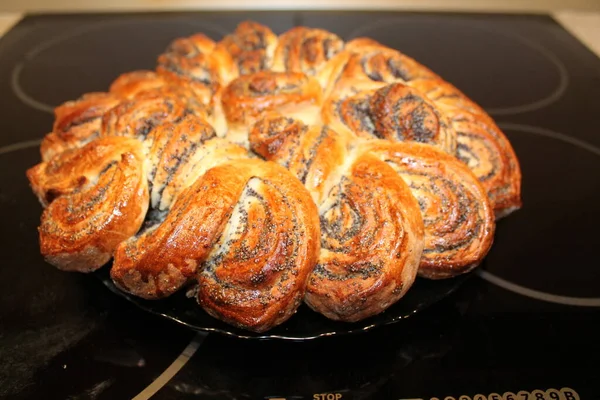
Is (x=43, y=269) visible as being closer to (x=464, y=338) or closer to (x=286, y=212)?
(x=286, y=212)

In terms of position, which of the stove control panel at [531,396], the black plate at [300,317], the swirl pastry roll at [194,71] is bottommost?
the stove control panel at [531,396]

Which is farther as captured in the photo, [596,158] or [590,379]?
[596,158]

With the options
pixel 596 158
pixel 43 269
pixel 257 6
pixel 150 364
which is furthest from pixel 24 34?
pixel 596 158

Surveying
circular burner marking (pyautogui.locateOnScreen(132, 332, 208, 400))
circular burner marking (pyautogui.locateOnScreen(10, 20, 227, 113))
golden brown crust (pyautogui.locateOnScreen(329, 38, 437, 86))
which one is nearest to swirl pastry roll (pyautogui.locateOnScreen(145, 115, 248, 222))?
circular burner marking (pyautogui.locateOnScreen(132, 332, 208, 400))

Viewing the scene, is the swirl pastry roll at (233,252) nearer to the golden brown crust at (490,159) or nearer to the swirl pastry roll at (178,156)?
the swirl pastry roll at (178,156)

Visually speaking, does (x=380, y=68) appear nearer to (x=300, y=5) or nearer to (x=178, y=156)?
(x=178, y=156)

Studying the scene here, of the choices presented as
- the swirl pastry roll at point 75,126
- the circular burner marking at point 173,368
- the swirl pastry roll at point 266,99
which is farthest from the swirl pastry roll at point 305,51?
the circular burner marking at point 173,368
